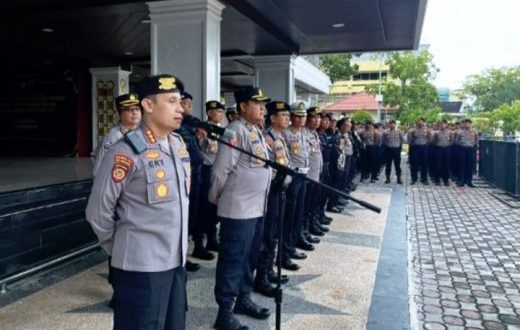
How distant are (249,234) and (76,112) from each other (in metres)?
11.5

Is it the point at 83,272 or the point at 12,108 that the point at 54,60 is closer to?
the point at 12,108

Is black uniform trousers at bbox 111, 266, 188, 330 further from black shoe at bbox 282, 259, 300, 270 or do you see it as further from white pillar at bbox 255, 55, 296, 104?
white pillar at bbox 255, 55, 296, 104

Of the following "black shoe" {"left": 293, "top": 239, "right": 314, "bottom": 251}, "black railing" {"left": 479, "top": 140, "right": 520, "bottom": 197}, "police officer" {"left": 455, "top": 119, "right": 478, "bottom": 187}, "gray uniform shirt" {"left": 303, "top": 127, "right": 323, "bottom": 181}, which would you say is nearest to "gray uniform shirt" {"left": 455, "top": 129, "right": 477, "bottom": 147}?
"police officer" {"left": 455, "top": 119, "right": 478, "bottom": 187}

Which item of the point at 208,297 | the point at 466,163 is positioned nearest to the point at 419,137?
the point at 466,163

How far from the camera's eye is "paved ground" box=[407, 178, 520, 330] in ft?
11.4

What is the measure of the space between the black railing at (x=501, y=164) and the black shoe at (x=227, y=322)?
8152mm

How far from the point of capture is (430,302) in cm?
375

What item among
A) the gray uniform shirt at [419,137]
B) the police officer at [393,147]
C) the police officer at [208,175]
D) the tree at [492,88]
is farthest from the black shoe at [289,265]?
the tree at [492,88]

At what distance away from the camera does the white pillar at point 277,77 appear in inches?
369

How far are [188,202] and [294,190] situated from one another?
2.40m

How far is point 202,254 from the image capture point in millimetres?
4758

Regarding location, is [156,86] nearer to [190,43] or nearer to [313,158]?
[313,158]

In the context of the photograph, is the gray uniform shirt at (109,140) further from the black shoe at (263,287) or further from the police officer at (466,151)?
the police officer at (466,151)

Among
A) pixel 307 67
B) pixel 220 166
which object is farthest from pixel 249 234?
pixel 307 67
